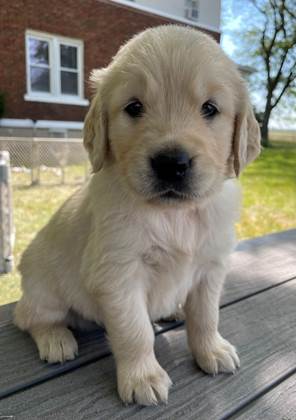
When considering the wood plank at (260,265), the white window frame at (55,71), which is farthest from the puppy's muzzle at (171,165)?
the white window frame at (55,71)

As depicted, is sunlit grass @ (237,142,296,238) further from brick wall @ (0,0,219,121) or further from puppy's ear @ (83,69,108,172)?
brick wall @ (0,0,219,121)

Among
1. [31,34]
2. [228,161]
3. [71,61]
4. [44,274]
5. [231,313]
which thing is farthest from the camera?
[71,61]

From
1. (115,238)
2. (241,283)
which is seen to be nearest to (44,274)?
(115,238)

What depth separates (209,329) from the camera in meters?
1.54

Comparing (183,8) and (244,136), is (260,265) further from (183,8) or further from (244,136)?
(183,8)

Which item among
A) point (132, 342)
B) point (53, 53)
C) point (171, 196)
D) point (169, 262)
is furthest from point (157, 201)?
point (53, 53)

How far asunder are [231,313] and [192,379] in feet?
1.79

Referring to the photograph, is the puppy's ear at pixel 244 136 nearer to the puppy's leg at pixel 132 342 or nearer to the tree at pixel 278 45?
the puppy's leg at pixel 132 342

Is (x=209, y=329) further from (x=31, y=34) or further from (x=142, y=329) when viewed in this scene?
(x=31, y=34)

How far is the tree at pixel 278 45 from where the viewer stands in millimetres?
4512

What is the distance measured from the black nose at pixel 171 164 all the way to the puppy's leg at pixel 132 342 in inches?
14.2

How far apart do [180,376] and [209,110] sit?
936 mm

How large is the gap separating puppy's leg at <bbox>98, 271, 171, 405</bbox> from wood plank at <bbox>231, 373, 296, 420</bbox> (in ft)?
0.89

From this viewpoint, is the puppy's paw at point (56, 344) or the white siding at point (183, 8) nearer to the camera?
the puppy's paw at point (56, 344)
